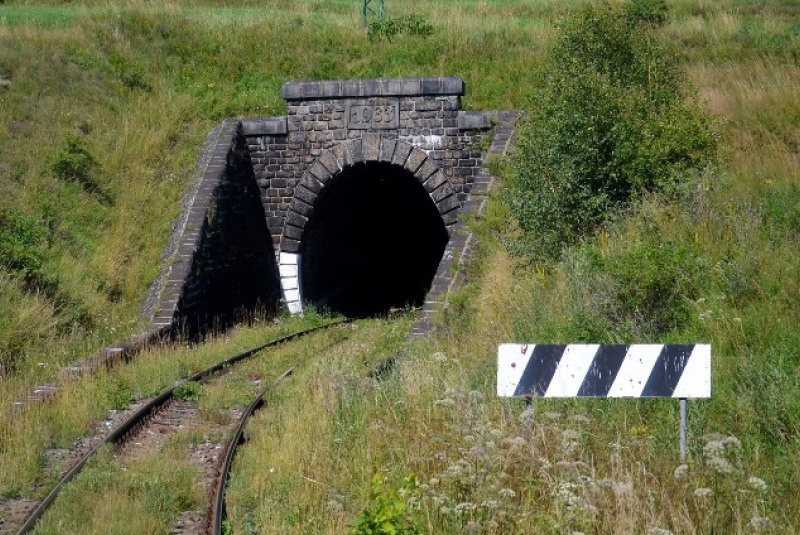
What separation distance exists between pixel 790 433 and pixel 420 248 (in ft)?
76.8

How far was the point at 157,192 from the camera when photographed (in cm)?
2012

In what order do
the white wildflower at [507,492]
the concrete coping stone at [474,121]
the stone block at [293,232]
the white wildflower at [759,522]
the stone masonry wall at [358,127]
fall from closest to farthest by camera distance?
1. the white wildflower at [759,522]
2. the white wildflower at [507,492]
3. the concrete coping stone at [474,121]
4. the stone masonry wall at [358,127]
5. the stone block at [293,232]

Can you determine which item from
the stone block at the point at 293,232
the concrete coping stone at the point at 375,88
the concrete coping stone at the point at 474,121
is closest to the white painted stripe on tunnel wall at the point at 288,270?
the stone block at the point at 293,232

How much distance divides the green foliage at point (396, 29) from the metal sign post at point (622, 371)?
1955 cm

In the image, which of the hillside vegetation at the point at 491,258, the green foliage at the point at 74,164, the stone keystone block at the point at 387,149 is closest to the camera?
the hillside vegetation at the point at 491,258

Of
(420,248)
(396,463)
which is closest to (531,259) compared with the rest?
(396,463)

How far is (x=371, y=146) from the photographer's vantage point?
21.3 m

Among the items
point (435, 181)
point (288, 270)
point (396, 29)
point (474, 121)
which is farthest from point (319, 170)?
point (396, 29)

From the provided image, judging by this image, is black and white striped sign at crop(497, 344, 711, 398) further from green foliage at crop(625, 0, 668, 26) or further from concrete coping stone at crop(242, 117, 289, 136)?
green foliage at crop(625, 0, 668, 26)

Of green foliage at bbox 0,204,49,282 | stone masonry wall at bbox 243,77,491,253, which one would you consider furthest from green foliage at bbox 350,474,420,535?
stone masonry wall at bbox 243,77,491,253

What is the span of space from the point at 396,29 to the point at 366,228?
5.28 meters

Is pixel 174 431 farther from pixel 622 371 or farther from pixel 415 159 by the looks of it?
pixel 415 159

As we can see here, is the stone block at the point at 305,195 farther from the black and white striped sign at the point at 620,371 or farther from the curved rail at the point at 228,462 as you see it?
the black and white striped sign at the point at 620,371

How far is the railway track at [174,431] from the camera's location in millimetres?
8219
